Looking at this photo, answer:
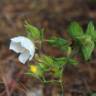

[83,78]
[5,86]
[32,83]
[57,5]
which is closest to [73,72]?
[83,78]

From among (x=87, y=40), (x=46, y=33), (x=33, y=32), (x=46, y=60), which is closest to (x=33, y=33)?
(x=33, y=32)

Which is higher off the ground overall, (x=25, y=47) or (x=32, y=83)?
(x=25, y=47)

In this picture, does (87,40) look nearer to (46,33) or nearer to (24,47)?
(24,47)

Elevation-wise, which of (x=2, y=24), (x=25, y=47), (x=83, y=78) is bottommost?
(x=83, y=78)

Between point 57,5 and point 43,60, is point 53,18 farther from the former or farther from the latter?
point 43,60

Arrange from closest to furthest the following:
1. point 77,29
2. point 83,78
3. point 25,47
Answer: point 25,47 → point 77,29 → point 83,78

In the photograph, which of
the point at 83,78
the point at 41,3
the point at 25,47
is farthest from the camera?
the point at 41,3
